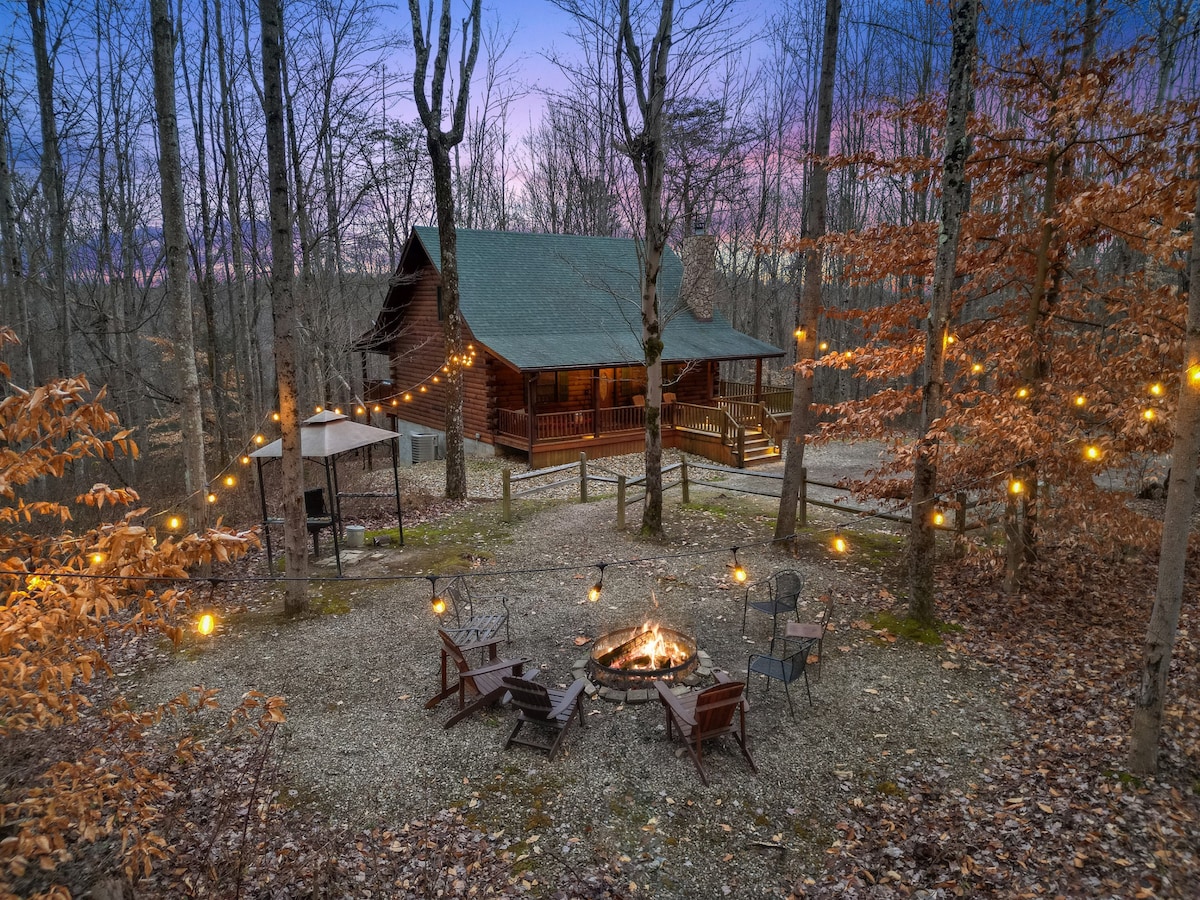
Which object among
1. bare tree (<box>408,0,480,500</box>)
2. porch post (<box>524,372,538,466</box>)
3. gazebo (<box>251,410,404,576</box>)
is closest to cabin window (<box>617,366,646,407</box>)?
porch post (<box>524,372,538,466</box>)

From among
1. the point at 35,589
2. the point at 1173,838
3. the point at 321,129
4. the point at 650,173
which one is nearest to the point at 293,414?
the point at 35,589

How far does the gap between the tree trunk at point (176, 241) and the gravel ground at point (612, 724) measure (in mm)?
2420

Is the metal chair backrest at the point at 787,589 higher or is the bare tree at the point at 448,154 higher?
Result: the bare tree at the point at 448,154

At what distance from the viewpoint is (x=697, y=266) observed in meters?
25.0

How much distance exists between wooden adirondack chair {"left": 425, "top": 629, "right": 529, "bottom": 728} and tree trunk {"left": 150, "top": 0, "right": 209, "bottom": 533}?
19.0 feet

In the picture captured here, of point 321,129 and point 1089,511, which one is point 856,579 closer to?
point 1089,511

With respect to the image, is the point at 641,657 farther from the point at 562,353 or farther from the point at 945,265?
the point at 562,353

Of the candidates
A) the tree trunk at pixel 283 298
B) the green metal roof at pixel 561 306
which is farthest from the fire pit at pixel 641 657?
the green metal roof at pixel 561 306

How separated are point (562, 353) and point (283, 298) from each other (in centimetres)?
1190

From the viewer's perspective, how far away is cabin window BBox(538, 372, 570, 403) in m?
22.4

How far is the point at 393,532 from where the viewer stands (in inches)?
543

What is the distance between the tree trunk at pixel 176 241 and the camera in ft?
34.0

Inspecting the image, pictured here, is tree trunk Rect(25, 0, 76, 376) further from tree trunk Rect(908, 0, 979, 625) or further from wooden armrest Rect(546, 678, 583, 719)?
tree trunk Rect(908, 0, 979, 625)

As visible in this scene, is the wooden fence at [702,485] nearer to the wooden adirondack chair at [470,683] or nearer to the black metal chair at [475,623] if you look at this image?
the black metal chair at [475,623]
